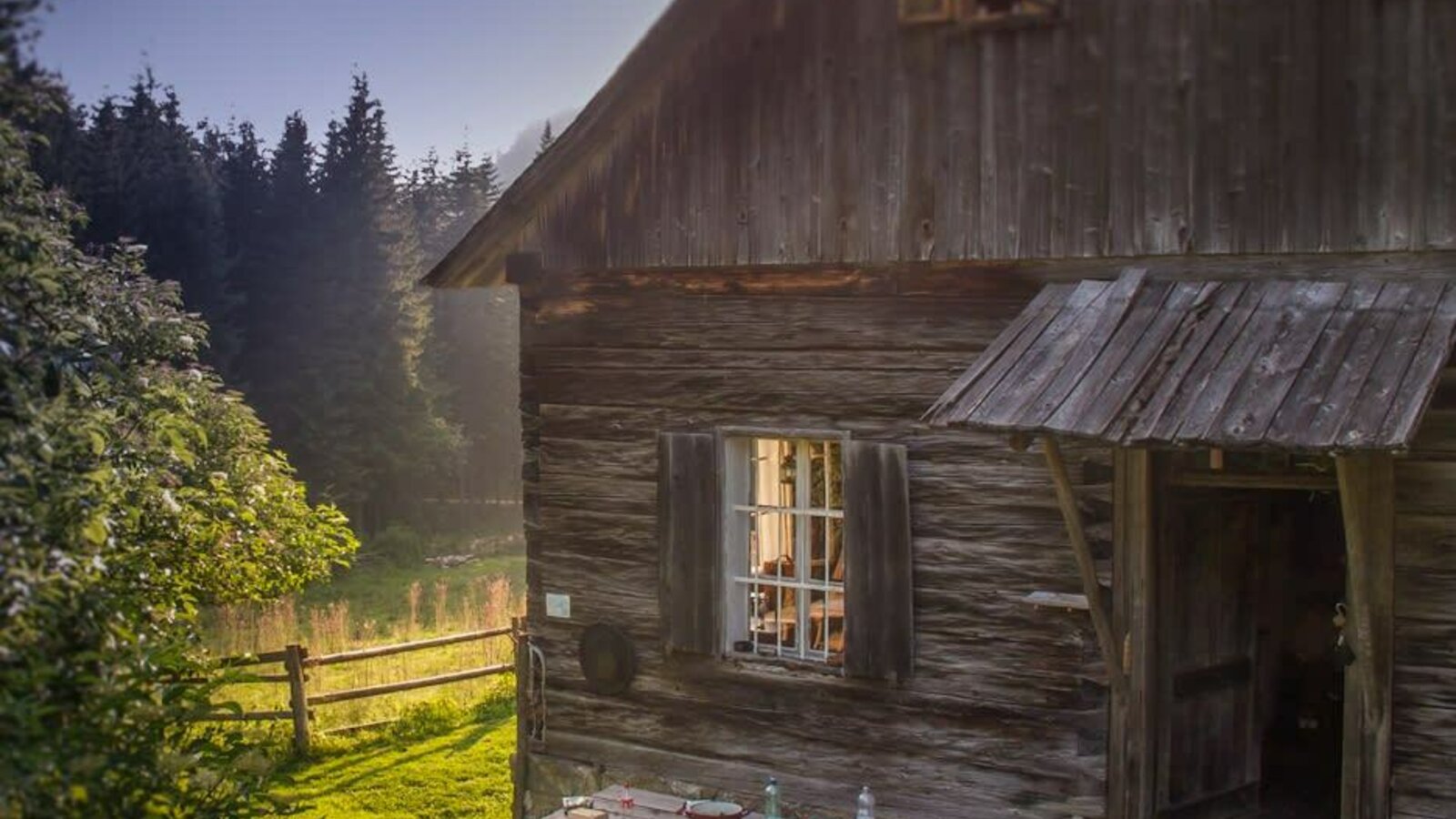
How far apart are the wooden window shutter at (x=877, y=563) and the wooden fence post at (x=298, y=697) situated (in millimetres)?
7799

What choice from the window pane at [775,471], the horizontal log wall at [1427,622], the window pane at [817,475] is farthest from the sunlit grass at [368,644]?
the horizontal log wall at [1427,622]

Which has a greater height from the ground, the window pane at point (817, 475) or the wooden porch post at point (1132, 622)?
the window pane at point (817, 475)

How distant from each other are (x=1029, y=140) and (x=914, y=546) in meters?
2.66

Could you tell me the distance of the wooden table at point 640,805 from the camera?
345 inches

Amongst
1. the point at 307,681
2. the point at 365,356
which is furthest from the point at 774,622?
the point at 365,356

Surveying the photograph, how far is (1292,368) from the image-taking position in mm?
6816

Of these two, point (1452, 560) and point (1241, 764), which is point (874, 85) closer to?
point (1452, 560)

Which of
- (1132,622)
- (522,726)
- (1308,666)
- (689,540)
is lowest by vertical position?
(522,726)

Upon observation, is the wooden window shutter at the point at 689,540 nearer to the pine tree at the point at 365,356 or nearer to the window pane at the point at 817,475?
the window pane at the point at 817,475

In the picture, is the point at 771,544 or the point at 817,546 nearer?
the point at 771,544

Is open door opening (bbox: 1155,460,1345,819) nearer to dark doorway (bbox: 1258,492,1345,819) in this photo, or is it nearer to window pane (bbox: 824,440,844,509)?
dark doorway (bbox: 1258,492,1345,819)

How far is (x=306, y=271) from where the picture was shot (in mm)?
35188

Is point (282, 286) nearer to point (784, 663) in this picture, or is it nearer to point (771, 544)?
point (771, 544)

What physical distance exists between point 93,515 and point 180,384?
8.51 m
